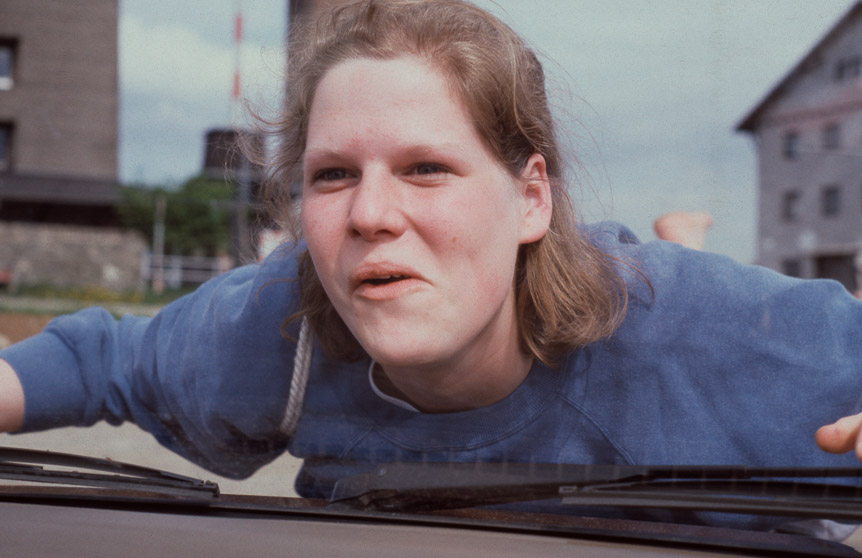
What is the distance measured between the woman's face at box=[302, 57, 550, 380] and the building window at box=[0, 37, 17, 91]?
58cm

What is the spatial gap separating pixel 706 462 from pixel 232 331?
2.96ft

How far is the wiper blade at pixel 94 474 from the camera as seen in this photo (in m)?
1.41

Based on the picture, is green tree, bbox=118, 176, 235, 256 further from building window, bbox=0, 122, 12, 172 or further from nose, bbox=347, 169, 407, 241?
nose, bbox=347, 169, 407, 241

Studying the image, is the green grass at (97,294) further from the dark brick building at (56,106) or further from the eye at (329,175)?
the eye at (329,175)

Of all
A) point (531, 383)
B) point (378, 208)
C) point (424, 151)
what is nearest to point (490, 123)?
point (424, 151)

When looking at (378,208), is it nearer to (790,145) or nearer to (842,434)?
(790,145)

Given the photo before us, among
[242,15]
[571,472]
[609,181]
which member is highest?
[242,15]

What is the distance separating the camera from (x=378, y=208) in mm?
1345

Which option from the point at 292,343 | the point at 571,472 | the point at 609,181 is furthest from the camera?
the point at 292,343

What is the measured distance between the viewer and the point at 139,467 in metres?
1.46

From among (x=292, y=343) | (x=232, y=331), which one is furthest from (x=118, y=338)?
(x=292, y=343)

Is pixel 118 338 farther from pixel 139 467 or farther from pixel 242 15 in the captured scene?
pixel 242 15

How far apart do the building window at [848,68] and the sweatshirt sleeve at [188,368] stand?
1020 mm

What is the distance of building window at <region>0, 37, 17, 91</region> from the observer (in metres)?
1.58
